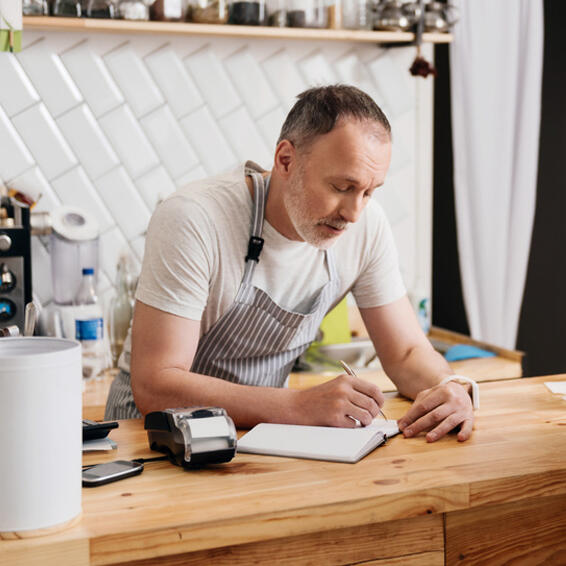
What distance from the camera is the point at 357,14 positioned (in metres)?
3.14

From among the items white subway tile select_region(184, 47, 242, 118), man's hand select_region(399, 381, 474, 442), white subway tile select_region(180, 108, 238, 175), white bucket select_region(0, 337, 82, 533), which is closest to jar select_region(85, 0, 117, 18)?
white subway tile select_region(184, 47, 242, 118)

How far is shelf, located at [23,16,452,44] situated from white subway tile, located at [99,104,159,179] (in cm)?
28

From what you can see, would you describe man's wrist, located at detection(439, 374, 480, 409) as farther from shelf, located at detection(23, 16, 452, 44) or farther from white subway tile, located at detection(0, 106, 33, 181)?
white subway tile, located at detection(0, 106, 33, 181)

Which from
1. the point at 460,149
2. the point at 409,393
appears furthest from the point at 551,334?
the point at 409,393

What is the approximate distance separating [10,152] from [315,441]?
185 cm

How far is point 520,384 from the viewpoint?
1.81 meters

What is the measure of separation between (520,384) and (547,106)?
5.93 feet

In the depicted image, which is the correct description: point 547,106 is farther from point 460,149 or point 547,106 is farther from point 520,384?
point 520,384

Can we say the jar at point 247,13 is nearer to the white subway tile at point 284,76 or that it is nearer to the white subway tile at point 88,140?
the white subway tile at point 284,76

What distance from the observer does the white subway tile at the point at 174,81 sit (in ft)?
9.66

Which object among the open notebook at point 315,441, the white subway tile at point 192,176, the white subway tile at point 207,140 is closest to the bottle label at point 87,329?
the white subway tile at point 192,176

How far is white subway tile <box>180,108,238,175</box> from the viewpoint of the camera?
3.02 meters

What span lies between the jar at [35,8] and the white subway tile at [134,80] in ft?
0.86

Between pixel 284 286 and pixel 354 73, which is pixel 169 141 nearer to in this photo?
pixel 354 73
